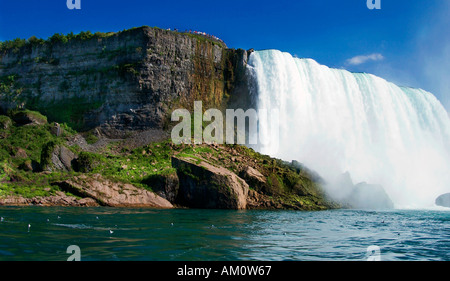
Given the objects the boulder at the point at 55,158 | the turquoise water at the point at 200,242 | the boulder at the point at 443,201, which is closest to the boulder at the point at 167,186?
the boulder at the point at 55,158

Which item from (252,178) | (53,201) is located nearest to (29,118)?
(53,201)

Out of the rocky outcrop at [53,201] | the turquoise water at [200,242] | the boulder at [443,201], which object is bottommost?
the boulder at [443,201]

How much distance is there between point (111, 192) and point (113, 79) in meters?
22.4

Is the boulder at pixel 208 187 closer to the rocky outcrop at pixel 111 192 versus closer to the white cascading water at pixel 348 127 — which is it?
the rocky outcrop at pixel 111 192

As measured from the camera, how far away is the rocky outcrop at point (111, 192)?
28969mm

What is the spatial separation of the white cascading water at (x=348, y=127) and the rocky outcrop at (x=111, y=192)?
70.4 ft

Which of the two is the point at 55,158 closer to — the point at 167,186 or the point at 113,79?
the point at 167,186

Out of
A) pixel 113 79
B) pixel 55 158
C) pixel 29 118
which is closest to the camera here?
pixel 55 158

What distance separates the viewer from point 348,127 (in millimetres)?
50344

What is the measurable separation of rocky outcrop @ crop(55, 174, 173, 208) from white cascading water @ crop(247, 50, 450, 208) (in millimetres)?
21468

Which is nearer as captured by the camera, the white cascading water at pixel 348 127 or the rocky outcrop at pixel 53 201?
the rocky outcrop at pixel 53 201

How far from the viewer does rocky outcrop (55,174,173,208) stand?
2897cm

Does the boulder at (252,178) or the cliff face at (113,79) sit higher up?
the cliff face at (113,79)
